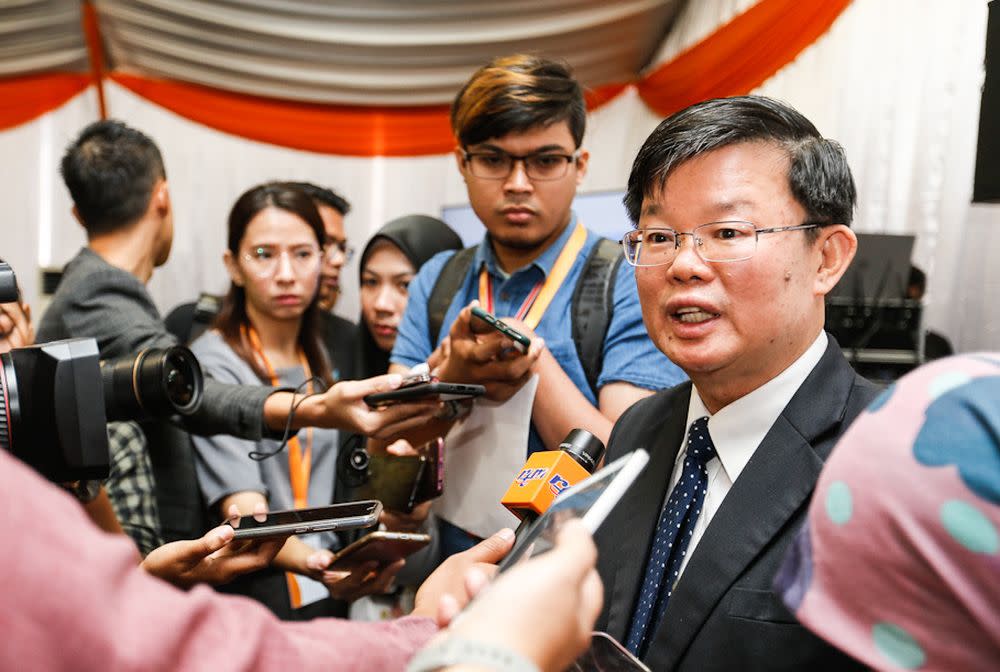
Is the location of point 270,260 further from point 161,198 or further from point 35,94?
point 35,94

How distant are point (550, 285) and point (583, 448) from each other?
67 cm

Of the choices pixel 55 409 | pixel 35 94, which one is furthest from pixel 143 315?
pixel 35 94

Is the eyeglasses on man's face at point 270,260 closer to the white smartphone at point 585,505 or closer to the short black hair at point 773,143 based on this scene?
the short black hair at point 773,143

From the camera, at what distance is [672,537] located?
3.81ft

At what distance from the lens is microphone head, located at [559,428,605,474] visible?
3.72 feet

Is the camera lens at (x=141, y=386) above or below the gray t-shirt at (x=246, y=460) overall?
above

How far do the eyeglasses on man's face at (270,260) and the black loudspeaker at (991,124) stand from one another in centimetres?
184

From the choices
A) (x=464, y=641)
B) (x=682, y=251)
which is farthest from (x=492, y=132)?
(x=464, y=641)

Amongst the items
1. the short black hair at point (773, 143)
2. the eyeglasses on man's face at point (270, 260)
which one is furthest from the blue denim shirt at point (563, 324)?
the eyeglasses on man's face at point (270, 260)

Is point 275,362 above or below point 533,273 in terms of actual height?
below

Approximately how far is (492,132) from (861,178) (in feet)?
6.17

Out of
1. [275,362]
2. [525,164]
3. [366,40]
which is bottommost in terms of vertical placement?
[275,362]

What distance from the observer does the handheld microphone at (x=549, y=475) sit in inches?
40.6

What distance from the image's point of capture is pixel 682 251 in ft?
3.97
